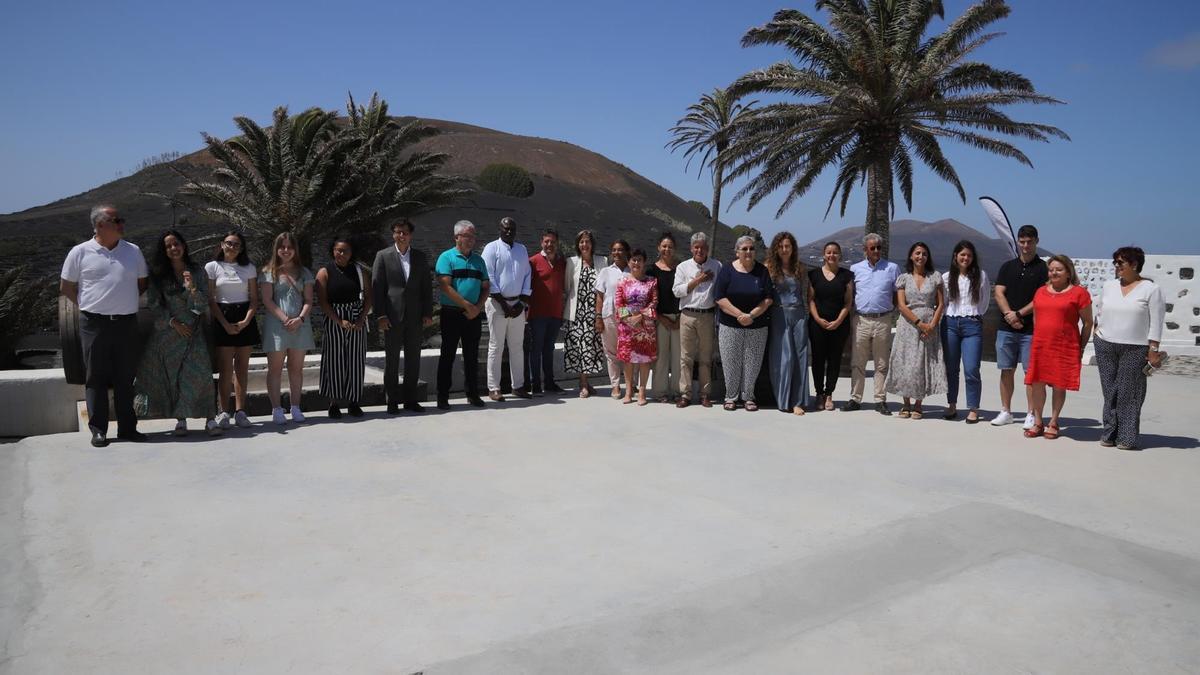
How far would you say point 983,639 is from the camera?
2812 mm

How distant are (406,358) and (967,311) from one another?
4698mm

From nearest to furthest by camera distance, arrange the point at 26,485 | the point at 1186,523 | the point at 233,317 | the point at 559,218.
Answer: the point at 1186,523 → the point at 26,485 → the point at 233,317 → the point at 559,218

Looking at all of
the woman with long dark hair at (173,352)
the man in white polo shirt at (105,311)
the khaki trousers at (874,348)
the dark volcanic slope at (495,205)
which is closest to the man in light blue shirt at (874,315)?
the khaki trousers at (874,348)

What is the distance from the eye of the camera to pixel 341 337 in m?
6.64

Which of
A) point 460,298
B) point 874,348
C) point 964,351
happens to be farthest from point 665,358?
point 964,351

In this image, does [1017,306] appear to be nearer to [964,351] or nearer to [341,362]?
[964,351]

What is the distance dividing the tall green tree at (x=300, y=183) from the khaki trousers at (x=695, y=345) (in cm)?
1139

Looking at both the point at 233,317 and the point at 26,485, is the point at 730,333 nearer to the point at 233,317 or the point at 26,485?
the point at 233,317

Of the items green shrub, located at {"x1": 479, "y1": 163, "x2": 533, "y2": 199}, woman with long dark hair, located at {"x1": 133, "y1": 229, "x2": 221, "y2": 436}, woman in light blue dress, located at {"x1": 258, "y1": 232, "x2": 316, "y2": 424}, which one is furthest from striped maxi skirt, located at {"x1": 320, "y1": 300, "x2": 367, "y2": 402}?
green shrub, located at {"x1": 479, "y1": 163, "x2": 533, "y2": 199}

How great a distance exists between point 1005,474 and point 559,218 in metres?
45.5

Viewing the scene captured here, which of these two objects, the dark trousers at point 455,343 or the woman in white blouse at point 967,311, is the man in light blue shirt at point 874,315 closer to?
the woman in white blouse at point 967,311

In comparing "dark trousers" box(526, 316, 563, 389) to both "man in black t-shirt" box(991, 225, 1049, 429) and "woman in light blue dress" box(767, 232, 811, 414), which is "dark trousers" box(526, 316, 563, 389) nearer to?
"woman in light blue dress" box(767, 232, 811, 414)

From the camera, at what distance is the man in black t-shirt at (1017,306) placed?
6449 millimetres

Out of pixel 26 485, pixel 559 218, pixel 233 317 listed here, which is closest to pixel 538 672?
pixel 26 485
